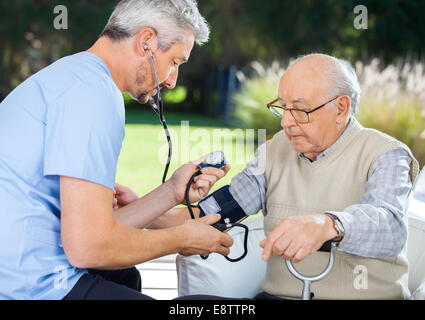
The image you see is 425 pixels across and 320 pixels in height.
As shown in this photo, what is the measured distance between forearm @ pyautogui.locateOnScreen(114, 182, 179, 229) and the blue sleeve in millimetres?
511

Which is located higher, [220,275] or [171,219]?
[171,219]

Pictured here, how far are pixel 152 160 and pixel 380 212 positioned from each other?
5.76 metres

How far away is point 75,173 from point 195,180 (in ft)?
2.03

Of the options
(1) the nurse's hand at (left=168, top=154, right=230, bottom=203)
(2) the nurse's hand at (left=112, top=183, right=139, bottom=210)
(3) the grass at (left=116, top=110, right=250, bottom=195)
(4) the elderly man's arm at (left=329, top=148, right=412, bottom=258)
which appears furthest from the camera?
(3) the grass at (left=116, top=110, right=250, bottom=195)

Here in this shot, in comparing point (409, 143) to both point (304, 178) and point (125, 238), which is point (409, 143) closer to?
point (304, 178)

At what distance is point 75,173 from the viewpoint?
1423mm

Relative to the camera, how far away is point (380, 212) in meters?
1.59

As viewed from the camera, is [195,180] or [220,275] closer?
[195,180]

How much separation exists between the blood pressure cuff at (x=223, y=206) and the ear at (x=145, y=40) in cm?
59

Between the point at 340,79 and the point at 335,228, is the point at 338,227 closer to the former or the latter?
the point at 335,228

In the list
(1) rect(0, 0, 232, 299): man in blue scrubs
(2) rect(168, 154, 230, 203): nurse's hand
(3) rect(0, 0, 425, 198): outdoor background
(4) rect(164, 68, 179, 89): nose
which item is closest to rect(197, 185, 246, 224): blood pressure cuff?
(2) rect(168, 154, 230, 203): nurse's hand

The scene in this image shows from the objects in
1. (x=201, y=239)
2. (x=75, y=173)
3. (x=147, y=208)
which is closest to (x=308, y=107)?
(x=201, y=239)

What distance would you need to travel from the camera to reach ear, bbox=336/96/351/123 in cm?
181

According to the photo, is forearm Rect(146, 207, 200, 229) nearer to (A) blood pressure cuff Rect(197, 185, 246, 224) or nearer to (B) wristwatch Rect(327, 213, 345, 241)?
(A) blood pressure cuff Rect(197, 185, 246, 224)
